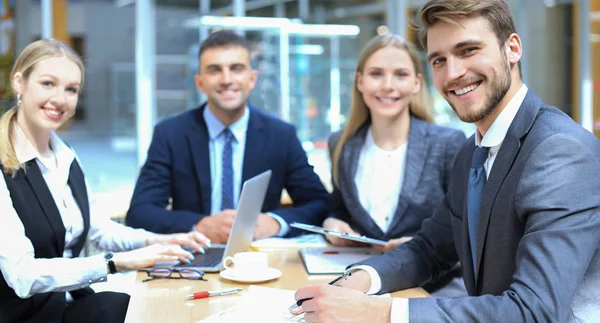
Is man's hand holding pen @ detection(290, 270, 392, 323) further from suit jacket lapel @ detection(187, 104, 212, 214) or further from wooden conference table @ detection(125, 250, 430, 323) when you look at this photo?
suit jacket lapel @ detection(187, 104, 212, 214)

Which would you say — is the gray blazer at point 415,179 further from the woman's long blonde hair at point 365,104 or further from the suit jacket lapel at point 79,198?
the suit jacket lapel at point 79,198

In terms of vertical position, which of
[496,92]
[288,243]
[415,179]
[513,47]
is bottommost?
[288,243]

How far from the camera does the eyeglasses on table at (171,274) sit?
195 cm

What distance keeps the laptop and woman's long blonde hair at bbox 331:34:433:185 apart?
1.79ft

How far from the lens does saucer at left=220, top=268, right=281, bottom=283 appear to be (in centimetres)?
190

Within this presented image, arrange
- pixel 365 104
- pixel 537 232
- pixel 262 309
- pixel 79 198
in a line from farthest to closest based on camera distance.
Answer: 1. pixel 365 104
2. pixel 79 198
3. pixel 262 309
4. pixel 537 232

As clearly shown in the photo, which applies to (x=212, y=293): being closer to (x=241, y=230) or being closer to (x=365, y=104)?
(x=241, y=230)

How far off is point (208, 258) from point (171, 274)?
0.22 m

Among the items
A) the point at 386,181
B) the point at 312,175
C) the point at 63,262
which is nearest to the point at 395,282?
the point at 386,181

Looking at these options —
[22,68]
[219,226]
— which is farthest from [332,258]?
[22,68]

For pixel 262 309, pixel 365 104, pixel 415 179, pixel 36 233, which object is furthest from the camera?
pixel 365 104

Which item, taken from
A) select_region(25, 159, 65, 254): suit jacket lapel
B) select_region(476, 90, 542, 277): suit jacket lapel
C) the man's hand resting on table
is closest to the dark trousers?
select_region(25, 159, 65, 254): suit jacket lapel

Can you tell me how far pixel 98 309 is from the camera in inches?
87.7

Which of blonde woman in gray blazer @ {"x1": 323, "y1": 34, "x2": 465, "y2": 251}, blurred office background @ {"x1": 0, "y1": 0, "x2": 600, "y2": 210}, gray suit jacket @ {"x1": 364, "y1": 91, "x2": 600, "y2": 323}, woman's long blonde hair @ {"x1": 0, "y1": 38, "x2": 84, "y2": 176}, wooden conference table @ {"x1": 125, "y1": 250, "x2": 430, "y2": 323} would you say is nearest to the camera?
gray suit jacket @ {"x1": 364, "y1": 91, "x2": 600, "y2": 323}
